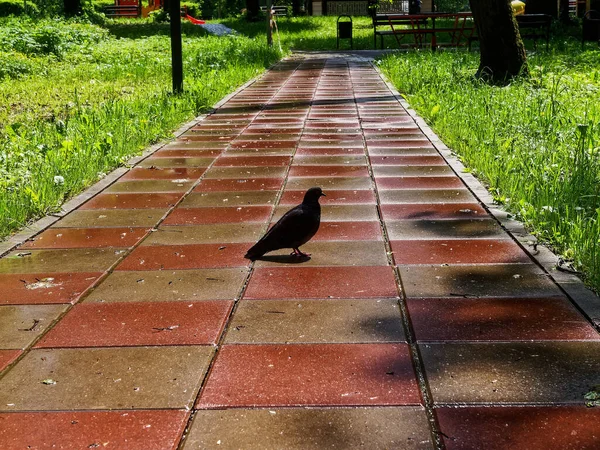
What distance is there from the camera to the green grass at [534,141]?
519cm

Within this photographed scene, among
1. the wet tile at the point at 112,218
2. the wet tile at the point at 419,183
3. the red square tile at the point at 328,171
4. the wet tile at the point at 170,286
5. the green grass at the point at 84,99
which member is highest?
the green grass at the point at 84,99

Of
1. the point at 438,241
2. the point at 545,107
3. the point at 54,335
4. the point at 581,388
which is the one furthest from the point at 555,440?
the point at 545,107

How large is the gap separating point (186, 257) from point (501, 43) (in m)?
9.65

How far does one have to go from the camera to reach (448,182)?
7137 millimetres

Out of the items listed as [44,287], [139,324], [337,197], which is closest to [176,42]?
[337,197]

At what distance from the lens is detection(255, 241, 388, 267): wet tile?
16.2ft

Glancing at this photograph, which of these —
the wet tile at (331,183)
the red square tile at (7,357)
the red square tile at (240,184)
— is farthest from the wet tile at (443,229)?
the red square tile at (7,357)

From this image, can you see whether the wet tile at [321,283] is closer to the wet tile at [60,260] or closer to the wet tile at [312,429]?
the wet tile at [60,260]

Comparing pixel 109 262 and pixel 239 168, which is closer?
pixel 109 262

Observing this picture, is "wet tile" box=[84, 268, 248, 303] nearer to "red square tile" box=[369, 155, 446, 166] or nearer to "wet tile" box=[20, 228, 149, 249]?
"wet tile" box=[20, 228, 149, 249]

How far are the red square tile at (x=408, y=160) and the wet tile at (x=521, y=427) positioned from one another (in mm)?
5198

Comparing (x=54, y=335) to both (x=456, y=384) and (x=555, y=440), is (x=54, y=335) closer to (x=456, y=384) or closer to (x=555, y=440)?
(x=456, y=384)

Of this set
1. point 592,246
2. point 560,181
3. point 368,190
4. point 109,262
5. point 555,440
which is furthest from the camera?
point 368,190

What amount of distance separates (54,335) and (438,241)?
2.58m
